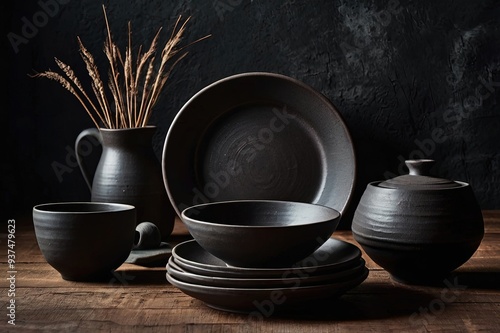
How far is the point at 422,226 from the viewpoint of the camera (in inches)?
42.2

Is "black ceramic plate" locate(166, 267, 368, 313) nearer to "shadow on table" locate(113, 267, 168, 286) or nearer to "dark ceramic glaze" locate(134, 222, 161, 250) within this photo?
"shadow on table" locate(113, 267, 168, 286)

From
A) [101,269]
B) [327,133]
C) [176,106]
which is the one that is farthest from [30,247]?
[327,133]

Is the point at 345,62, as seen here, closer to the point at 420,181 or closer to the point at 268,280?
the point at 420,181

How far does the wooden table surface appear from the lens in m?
0.93

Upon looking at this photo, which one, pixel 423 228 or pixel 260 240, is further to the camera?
pixel 423 228

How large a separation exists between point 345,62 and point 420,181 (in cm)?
83

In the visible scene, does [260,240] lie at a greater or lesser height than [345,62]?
lesser

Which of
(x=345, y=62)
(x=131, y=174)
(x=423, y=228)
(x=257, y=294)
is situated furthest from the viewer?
(x=345, y=62)

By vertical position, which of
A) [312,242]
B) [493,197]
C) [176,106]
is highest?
[176,106]

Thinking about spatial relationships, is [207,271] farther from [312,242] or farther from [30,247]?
[30,247]

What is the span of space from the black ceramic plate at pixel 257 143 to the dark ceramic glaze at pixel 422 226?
55 centimetres

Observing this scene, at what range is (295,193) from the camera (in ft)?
5.59

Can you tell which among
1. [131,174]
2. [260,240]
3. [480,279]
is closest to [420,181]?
[480,279]

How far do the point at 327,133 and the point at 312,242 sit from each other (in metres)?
0.75
